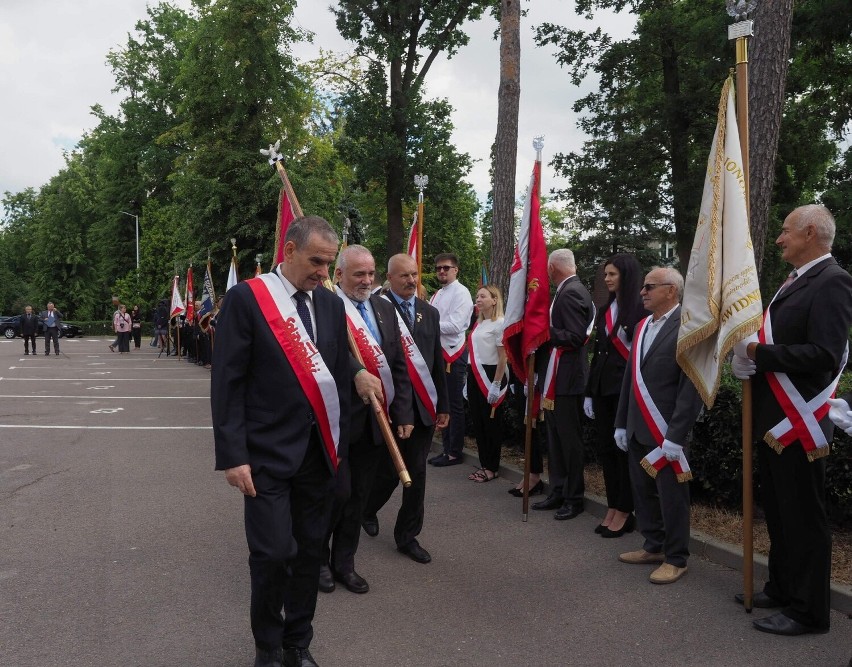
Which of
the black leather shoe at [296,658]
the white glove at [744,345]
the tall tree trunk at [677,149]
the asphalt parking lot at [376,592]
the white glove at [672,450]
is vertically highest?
the tall tree trunk at [677,149]

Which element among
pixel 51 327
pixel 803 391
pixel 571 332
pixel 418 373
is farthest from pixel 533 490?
pixel 51 327

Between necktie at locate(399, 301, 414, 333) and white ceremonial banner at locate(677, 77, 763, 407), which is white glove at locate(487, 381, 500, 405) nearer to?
necktie at locate(399, 301, 414, 333)

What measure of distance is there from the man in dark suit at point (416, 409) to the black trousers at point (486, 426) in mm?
2133

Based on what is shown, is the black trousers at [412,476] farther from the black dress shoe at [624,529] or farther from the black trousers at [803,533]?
the black trousers at [803,533]

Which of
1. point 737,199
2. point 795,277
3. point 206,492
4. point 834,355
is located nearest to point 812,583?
point 834,355

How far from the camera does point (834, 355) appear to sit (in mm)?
3812

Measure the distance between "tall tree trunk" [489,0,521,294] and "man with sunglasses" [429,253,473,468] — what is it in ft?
9.68

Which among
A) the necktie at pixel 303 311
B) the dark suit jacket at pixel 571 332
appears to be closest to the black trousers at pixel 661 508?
the dark suit jacket at pixel 571 332

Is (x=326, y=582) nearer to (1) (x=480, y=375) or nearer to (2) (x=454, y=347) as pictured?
(1) (x=480, y=375)

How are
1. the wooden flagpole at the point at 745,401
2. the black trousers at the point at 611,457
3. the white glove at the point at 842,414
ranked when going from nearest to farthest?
the white glove at the point at 842,414, the wooden flagpole at the point at 745,401, the black trousers at the point at 611,457

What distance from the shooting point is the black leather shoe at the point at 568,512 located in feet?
20.4

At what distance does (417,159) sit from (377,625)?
22414mm

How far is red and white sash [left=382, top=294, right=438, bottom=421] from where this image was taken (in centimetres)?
525

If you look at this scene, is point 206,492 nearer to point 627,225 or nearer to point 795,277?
point 795,277
